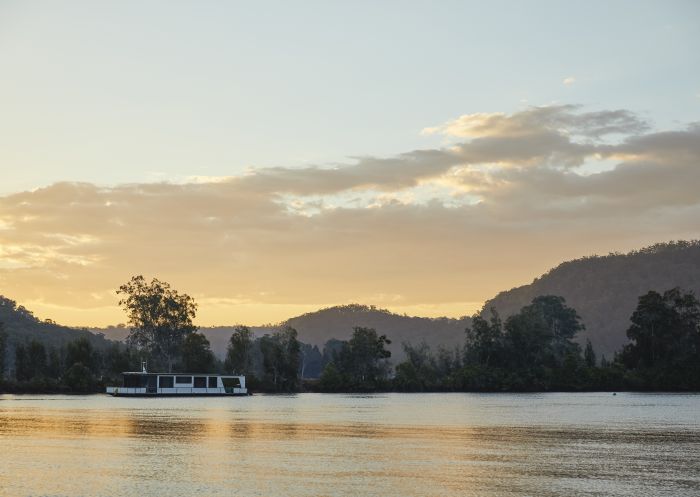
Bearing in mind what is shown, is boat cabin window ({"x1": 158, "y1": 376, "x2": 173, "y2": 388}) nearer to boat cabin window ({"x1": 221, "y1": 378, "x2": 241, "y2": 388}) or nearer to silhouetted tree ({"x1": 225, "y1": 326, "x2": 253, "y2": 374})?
boat cabin window ({"x1": 221, "y1": 378, "x2": 241, "y2": 388})

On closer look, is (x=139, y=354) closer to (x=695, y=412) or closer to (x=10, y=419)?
(x=10, y=419)

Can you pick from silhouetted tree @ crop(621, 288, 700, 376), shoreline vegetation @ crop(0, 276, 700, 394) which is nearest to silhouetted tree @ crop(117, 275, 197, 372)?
shoreline vegetation @ crop(0, 276, 700, 394)

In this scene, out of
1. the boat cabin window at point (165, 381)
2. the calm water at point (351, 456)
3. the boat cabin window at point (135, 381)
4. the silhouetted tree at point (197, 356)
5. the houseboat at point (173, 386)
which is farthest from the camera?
the silhouetted tree at point (197, 356)

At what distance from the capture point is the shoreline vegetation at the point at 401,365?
174 metres

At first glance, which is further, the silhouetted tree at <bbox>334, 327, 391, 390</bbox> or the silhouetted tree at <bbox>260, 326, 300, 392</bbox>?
the silhouetted tree at <bbox>334, 327, 391, 390</bbox>

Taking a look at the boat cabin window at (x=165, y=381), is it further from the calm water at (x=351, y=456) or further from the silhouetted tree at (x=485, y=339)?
the calm water at (x=351, y=456)

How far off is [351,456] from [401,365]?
5634 inches

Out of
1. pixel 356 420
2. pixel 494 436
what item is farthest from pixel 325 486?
pixel 356 420

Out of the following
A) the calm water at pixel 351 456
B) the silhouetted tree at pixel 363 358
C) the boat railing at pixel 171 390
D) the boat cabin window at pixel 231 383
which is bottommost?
the calm water at pixel 351 456

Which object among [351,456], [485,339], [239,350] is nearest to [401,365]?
[485,339]

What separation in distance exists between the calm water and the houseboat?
6710 cm

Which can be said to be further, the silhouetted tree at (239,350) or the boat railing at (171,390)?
the silhouetted tree at (239,350)

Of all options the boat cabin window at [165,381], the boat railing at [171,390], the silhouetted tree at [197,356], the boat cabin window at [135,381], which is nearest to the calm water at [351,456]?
the boat railing at [171,390]

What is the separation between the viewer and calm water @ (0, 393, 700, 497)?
40.6m
